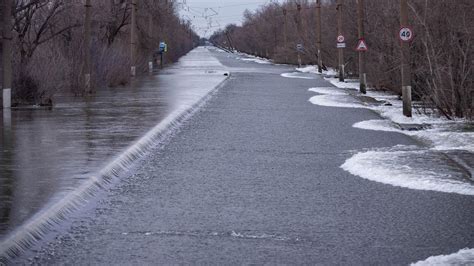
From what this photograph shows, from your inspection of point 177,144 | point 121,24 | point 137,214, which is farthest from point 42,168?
point 121,24

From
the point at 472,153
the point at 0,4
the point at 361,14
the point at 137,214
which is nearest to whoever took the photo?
the point at 137,214

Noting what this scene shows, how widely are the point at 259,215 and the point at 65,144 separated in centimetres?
655

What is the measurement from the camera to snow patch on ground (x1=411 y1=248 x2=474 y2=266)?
21.0 ft

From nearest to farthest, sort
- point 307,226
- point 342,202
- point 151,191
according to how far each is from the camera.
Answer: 1. point 307,226
2. point 342,202
3. point 151,191

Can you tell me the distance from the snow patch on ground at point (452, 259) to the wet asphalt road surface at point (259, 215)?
122 millimetres

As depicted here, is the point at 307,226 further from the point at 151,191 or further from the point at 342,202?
the point at 151,191

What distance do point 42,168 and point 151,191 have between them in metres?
2.06

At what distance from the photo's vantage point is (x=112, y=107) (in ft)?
76.3

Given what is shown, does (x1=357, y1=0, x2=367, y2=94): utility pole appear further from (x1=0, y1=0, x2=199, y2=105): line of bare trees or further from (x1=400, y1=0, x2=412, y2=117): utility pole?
(x1=0, y1=0, x2=199, y2=105): line of bare trees

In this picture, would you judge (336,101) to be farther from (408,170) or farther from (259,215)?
(259,215)

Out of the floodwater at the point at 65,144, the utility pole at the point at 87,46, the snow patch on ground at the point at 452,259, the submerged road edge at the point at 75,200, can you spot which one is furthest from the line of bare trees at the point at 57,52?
the snow patch on ground at the point at 452,259

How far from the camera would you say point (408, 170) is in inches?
460

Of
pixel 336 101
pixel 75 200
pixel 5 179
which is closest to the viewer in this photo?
pixel 75 200

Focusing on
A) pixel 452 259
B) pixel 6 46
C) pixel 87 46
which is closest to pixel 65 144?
pixel 6 46
